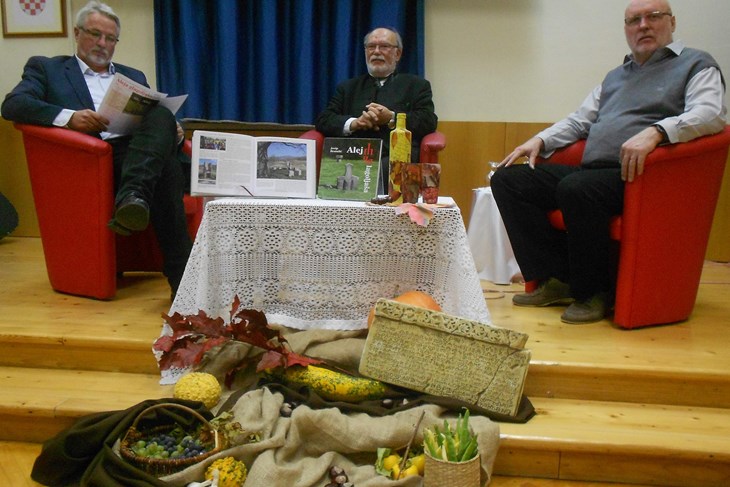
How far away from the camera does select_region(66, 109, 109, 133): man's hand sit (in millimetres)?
2338

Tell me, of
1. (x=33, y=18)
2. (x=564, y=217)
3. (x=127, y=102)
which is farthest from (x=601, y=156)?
(x=33, y=18)

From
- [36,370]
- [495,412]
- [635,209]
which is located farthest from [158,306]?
[635,209]

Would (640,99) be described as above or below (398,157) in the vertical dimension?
above

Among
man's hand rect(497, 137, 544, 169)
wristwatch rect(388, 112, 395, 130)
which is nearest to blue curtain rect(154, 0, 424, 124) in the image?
wristwatch rect(388, 112, 395, 130)

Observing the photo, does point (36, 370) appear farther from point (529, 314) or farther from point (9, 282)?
point (529, 314)

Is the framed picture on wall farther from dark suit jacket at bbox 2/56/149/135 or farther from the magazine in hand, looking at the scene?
the magazine in hand

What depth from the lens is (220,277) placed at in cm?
206

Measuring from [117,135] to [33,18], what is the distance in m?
1.83

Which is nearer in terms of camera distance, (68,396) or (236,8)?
(68,396)

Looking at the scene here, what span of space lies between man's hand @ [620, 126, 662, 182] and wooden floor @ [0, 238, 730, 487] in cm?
41

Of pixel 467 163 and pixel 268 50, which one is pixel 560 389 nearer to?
pixel 467 163

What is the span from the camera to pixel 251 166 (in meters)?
2.12

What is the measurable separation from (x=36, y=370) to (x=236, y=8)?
2255 mm

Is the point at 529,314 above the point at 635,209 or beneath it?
beneath
